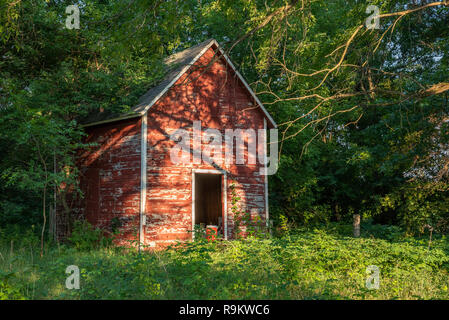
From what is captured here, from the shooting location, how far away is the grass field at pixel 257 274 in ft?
21.7

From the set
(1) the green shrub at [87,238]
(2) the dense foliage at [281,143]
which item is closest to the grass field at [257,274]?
(2) the dense foliage at [281,143]

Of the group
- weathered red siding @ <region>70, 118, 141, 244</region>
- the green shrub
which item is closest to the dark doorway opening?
weathered red siding @ <region>70, 118, 141, 244</region>

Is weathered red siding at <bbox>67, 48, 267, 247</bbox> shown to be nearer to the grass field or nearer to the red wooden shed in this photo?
the red wooden shed

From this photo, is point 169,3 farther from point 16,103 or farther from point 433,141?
point 433,141

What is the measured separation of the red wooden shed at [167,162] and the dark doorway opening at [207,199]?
311 centimetres

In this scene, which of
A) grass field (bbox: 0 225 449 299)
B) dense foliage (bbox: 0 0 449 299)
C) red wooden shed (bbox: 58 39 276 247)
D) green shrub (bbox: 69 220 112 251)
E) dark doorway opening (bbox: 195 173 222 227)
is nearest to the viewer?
grass field (bbox: 0 225 449 299)

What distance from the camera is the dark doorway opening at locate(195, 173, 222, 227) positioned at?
17641 mm

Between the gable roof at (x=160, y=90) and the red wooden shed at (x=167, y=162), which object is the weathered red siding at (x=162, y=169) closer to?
the red wooden shed at (x=167, y=162)

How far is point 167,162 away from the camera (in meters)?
13.2

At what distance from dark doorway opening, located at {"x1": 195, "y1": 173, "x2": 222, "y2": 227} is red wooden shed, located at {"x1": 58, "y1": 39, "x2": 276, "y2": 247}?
3.11 metres

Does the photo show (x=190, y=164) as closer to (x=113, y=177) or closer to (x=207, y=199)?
(x=113, y=177)

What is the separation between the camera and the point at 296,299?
6.45 meters

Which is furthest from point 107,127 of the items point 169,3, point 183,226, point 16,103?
point 169,3

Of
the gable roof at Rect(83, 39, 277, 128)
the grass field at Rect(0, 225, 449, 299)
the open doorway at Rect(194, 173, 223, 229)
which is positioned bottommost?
the grass field at Rect(0, 225, 449, 299)
